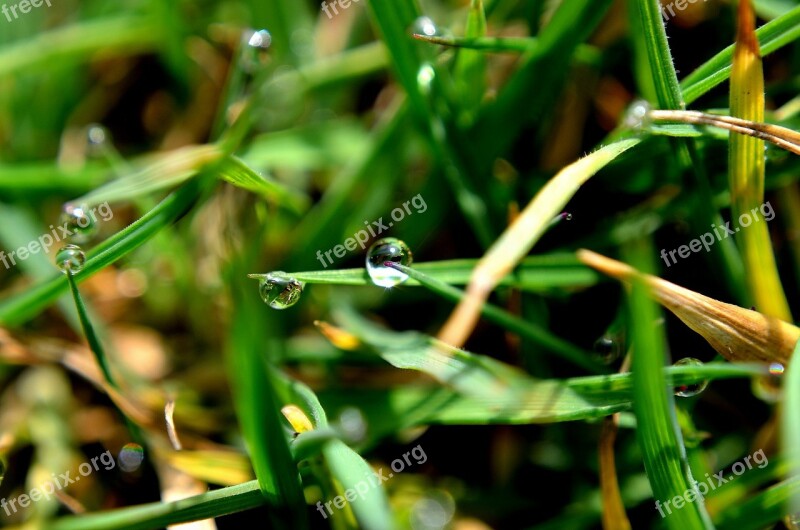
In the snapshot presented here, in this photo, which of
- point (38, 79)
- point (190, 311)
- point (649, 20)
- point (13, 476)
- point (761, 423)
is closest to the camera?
point (649, 20)

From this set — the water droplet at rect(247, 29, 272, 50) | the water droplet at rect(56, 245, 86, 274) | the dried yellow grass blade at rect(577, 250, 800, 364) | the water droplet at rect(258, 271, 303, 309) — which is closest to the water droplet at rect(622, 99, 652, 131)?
the dried yellow grass blade at rect(577, 250, 800, 364)

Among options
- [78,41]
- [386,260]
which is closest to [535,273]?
[386,260]

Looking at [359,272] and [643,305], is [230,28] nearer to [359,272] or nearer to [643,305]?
[359,272]

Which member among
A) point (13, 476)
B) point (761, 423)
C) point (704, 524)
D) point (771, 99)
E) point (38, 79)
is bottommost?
point (704, 524)

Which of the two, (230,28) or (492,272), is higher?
(230,28)

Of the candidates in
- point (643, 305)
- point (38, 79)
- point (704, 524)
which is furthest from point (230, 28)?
point (704, 524)

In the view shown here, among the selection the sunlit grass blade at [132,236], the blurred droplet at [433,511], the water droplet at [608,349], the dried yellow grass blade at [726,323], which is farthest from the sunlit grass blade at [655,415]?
the sunlit grass blade at [132,236]

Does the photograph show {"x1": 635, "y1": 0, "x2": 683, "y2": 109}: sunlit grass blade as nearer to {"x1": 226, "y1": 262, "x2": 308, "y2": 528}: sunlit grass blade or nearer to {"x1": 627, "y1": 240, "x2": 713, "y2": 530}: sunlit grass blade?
{"x1": 627, "y1": 240, "x2": 713, "y2": 530}: sunlit grass blade
